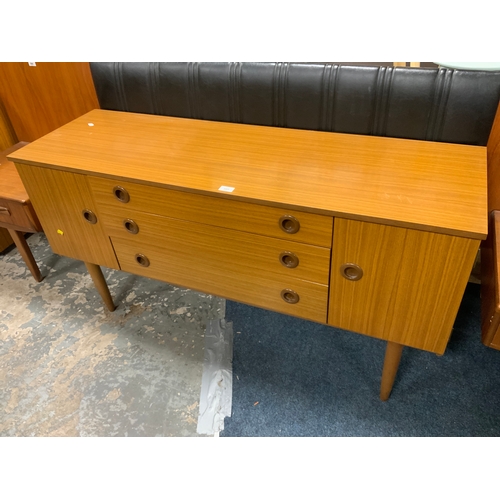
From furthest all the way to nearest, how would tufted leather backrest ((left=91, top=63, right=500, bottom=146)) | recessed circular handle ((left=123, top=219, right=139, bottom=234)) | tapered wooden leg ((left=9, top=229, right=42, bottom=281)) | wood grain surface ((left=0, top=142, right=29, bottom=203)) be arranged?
1. tapered wooden leg ((left=9, top=229, right=42, bottom=281))
2. wood grain surface ((left=0, top=142, right=29, bottom=203))
3. recessed circular handle ((left=123, top=219, right=139, bottom=234))
4. tufted leather backrest ((left=91, top=63, right=500, bottom=146))

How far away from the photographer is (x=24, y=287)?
6.03 ft

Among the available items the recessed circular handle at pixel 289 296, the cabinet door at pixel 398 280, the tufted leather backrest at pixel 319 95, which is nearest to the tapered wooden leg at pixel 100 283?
the tufted leather backrest at pixel 319 95

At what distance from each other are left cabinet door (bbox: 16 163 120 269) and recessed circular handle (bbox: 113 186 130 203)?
100 mm

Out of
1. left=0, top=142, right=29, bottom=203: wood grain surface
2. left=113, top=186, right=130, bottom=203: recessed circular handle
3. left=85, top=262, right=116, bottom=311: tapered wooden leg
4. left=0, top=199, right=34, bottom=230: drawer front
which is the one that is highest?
left=113, top=186, right=130, bottom=203: recessed circular handle

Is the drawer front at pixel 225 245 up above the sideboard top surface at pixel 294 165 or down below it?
below

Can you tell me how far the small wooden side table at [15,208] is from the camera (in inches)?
61.3

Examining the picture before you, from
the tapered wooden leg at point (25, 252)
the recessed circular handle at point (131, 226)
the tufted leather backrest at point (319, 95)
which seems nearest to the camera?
the tufted leather backrest at point (319, 95)

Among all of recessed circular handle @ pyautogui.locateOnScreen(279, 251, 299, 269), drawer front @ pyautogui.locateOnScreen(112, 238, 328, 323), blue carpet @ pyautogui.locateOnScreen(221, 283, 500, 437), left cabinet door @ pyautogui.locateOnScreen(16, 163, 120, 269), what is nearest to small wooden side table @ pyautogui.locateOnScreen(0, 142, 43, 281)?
left cabinet door @ pyautogui.locateOnScreen(16, 163, 120, 269)

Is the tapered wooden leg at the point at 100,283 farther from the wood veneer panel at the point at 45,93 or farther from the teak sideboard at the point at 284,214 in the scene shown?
the wood veneer panel at the point at 45,93

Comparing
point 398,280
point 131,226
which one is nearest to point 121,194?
point 131,226

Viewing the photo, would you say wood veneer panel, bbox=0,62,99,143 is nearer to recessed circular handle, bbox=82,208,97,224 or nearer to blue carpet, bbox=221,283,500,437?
recessed circular handle, bbox=82,208,97,224

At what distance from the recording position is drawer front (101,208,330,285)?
1.05 meters

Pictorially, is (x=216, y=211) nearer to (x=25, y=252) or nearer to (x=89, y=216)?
(x=89, y=216)

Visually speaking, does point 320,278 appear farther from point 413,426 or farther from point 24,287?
point 24,287
